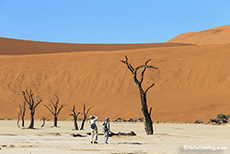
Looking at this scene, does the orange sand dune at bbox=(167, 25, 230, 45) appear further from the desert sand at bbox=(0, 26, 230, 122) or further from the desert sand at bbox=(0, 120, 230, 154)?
the desert sand at bbox=(0, 120, 230, 154)

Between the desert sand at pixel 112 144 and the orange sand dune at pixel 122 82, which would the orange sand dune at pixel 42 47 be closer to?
the orange sand dune at pixel 122 82

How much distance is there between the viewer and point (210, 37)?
17138 cm

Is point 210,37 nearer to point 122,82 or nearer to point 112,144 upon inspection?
point 122,82

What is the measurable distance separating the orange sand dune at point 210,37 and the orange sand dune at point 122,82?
84951 mm

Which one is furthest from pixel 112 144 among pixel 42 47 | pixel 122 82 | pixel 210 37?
pixel 210 37

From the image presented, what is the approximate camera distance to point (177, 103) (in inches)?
2379

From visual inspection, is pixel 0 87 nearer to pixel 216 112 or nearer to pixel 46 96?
pixel 46 96

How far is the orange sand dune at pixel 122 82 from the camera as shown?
5945cm

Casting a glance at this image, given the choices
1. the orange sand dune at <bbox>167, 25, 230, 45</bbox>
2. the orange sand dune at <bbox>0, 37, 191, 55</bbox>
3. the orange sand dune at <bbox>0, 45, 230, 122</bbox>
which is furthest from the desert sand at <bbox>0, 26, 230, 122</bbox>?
the orange sand dune at <bbox>167, 25, 230, 45</bbox>

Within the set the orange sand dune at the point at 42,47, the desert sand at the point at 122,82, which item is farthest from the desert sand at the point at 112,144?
the orange sand dune at the point at 42,47

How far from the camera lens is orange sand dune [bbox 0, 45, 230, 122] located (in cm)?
5945

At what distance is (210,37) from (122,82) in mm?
106841

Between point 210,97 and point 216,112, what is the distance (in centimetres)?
571

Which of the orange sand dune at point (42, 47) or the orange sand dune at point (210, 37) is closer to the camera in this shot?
the orange sand dune at point (42, 47)
